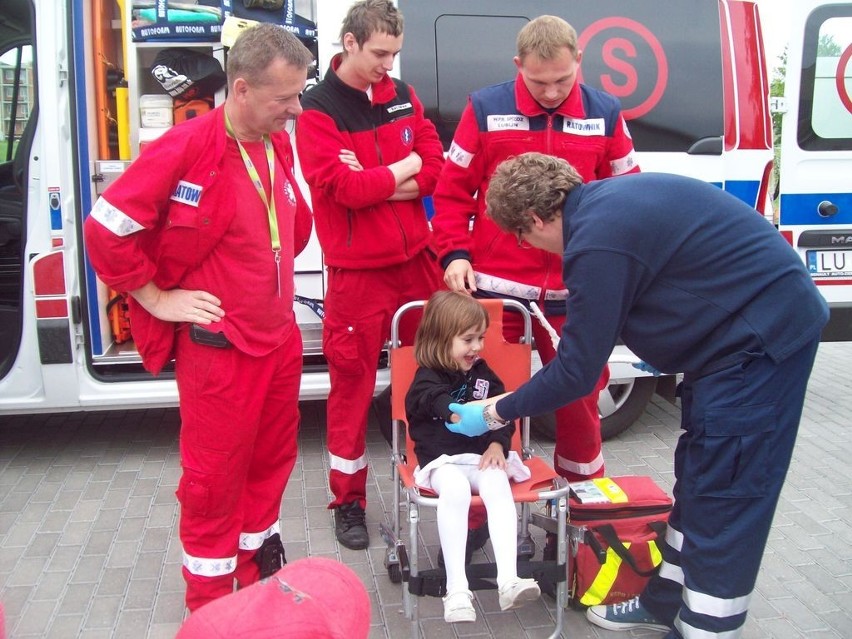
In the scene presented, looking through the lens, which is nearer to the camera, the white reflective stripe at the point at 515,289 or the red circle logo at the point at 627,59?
the white reflective stripe at the point at 515,289

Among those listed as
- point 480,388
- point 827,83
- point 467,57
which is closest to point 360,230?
point 480,388

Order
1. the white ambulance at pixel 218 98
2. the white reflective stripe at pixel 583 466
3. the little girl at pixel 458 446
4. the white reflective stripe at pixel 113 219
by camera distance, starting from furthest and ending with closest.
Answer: the white ambulance at pixel 218 98 < the white reflective stripe at pixel 583 466 < the little girl at pixel 458 446 < the white reflective stripe at pixel 113 219

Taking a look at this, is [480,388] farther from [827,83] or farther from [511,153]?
[827,83]

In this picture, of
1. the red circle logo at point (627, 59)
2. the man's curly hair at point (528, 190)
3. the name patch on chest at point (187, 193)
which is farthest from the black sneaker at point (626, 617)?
the red circle logo at point (627, 59)

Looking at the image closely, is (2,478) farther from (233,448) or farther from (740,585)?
(740,585)

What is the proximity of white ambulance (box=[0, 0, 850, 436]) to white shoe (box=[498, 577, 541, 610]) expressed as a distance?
1.81 metres

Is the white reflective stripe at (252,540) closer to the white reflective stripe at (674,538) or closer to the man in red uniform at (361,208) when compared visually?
the man in red uniform at (361,208)

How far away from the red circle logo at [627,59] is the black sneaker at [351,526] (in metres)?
2.39

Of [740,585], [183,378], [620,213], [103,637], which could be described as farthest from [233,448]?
[740,585]

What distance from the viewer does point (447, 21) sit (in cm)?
398

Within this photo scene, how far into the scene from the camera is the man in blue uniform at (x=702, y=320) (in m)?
2.20

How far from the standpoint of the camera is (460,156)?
3207 mm

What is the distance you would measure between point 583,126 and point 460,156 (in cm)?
48

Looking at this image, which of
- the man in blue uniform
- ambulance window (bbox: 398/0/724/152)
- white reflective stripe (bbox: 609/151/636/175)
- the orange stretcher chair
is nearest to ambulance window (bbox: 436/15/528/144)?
ambulance window (bbox: 398/0/724/152)
